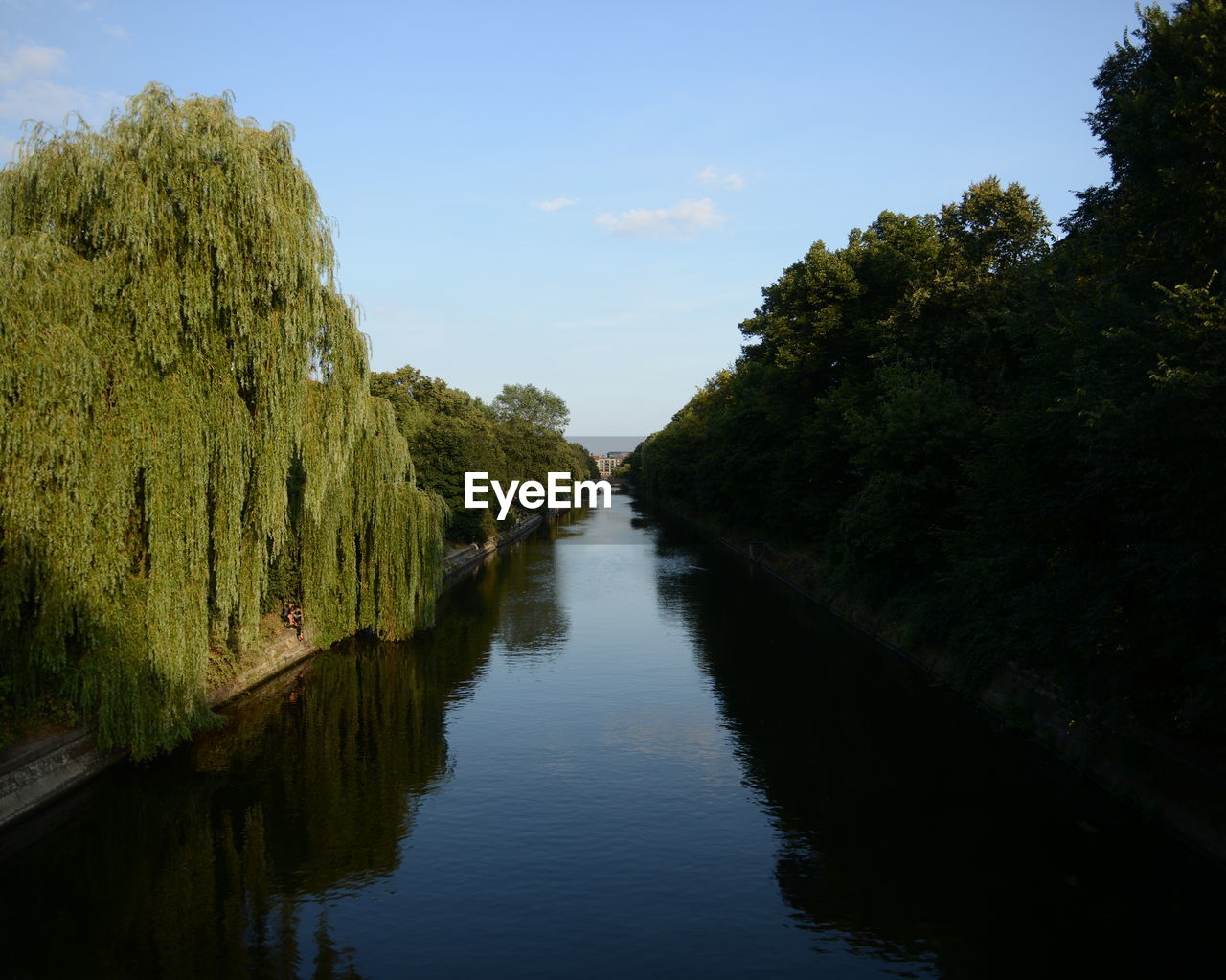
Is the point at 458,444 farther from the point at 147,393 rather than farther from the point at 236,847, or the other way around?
the point at 236,847

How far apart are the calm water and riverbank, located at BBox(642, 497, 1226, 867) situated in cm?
55

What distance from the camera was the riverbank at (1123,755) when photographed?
1622 cm

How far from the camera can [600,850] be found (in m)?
16.6

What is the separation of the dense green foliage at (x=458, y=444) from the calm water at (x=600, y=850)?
27934 mm

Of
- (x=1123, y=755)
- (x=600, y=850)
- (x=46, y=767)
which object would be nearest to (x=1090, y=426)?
(x=1123, y=755)

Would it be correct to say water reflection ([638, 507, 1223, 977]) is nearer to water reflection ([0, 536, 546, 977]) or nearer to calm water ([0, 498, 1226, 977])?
calm water ([0, 498, 1226, 977])

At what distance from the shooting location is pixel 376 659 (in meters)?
32.4

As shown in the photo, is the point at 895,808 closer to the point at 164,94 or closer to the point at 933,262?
the point at 164,94

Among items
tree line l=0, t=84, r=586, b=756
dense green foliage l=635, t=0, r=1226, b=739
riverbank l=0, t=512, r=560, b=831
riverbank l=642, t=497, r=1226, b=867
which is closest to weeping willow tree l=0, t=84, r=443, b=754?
tree line l=0, t=84, r=586, b=756

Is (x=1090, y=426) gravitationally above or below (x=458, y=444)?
below

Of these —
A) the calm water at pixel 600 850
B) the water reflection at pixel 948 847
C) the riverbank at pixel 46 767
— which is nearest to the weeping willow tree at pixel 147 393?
the riverbank at pixel 46 767

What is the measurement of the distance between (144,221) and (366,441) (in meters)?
13.8

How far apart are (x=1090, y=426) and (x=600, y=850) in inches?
425

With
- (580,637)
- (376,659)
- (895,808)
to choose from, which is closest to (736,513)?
(580,637)
